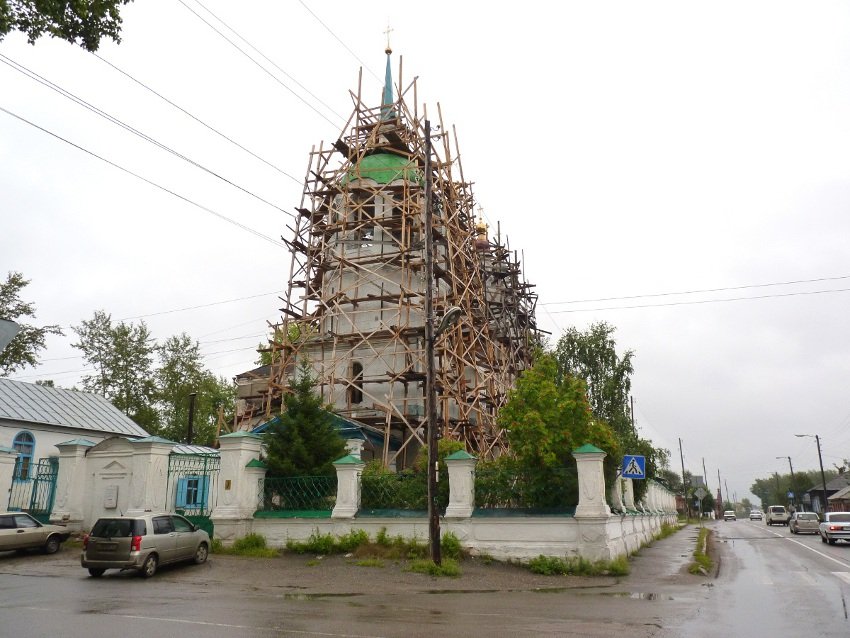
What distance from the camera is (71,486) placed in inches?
790

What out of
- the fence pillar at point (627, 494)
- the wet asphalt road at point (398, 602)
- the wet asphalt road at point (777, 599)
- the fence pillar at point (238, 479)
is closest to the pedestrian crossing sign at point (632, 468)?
the wet asphalt road at point (398, 602)

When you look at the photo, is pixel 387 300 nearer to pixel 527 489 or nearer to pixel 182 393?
pixel 527 489

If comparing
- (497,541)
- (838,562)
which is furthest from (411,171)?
(838,562)

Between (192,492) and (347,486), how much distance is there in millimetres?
6249

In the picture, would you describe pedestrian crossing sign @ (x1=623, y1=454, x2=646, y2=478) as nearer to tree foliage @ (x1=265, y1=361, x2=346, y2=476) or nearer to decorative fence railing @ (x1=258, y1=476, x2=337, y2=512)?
decorative fence railing @ (x1=258, y1=476, x2=337, y2=512)

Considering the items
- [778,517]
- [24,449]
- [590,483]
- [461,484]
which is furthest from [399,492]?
[778,517]

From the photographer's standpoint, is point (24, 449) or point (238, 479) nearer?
point (238, 479)

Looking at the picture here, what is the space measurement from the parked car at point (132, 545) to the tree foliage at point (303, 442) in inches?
Result: 156

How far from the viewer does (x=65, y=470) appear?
2022 centimetres

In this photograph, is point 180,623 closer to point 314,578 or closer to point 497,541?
point 314,578

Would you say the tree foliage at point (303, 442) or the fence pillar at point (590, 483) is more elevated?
the tree foliage at point (303, 442)

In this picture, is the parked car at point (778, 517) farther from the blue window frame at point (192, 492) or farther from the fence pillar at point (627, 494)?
the blue window frame at point (192, 492)

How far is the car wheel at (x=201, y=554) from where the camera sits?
15.5 m

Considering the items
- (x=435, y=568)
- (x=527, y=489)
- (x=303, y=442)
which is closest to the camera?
(x=435, y=568)
